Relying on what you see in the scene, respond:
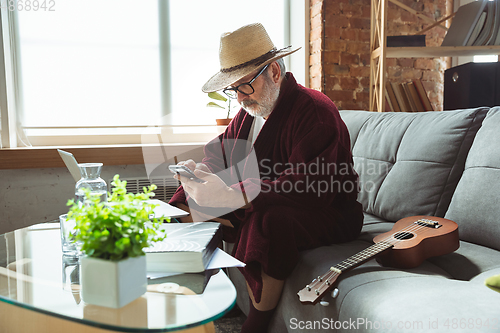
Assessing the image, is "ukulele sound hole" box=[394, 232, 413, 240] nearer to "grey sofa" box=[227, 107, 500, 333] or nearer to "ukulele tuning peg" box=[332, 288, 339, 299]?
"grey sofa" box=[227, 107, 500, 333]

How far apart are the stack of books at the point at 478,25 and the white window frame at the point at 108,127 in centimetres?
96

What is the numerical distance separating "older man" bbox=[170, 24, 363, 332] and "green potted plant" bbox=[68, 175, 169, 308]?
55 cm

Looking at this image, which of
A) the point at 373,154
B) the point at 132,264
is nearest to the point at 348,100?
the point at 373,154

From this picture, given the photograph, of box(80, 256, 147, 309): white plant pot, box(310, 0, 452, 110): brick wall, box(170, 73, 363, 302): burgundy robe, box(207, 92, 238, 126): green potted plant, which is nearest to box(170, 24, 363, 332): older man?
box(170, 73, 363, 302): burgundy robe

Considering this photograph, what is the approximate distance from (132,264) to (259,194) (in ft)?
2.05

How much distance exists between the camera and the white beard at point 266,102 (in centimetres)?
150

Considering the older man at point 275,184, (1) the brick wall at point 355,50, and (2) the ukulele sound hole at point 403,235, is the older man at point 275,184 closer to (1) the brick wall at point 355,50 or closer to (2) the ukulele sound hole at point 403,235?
(2) the ukulele sound hole at point 403,235

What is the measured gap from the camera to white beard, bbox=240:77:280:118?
1.50 meters

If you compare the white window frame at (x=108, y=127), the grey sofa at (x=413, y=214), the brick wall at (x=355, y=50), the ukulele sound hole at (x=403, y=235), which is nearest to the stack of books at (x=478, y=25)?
the brick wall at (x=355, y=50)

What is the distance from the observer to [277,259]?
3.80 ft

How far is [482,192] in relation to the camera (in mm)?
1164

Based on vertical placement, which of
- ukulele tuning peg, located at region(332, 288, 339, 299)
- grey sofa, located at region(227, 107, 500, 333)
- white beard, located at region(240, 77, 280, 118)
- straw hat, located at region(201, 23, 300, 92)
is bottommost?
ukulele tuning peg, located at region(332, 288, 339, 299)

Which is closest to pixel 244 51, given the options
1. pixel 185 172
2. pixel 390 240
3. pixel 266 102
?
pixel 266 102

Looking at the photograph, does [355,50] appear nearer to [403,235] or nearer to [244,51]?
[244,51]
